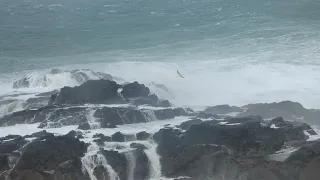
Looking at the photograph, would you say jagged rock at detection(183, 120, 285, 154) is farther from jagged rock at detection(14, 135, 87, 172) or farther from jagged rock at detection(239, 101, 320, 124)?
jagged rock at detection(239, 101, 320, 124)

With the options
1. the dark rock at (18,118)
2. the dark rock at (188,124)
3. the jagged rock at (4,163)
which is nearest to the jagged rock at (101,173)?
the jagged rock at (4,163)

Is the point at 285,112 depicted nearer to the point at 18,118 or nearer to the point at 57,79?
the point at 18,118

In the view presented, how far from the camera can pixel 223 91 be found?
36719 millimetres

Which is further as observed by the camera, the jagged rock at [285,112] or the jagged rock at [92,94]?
the jagged rock at [285,112]

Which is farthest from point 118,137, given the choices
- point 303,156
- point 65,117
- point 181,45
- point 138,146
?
point 181,45

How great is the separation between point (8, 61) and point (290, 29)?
22.5m

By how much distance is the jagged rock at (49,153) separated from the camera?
69.3 ft

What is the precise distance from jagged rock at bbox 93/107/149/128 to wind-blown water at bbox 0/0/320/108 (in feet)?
26.1

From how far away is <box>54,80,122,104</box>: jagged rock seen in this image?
28.3m

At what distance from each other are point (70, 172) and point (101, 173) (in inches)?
42.1

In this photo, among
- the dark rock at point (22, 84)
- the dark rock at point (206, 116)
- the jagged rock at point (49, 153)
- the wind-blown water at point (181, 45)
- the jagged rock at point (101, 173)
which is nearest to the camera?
the jagged rock at point (49, 153)

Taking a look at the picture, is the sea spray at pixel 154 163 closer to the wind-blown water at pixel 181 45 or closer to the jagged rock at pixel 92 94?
the jagged rock at pixel 92 94

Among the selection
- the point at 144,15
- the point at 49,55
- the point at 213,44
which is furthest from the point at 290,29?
the point at 49,55

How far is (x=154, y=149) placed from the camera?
893 inches
